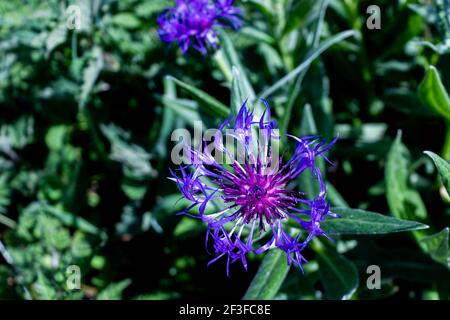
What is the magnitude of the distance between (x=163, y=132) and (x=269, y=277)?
1.40m

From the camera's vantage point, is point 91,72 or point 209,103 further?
point 91,72

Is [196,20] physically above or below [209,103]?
above

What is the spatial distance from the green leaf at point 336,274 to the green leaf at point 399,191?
39 centimetres

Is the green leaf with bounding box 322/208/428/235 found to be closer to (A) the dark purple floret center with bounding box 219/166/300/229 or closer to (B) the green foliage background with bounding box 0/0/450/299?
(A) the dark purple floret center with bounding box 219/166/300/229

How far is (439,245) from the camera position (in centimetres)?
238

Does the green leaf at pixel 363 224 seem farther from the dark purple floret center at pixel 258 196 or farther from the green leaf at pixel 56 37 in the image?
the green leaf at pixel 56 37

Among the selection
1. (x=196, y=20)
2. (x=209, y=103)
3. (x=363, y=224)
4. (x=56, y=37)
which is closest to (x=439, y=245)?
(x=363, y=224)

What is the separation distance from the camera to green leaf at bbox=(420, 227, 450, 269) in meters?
2.31

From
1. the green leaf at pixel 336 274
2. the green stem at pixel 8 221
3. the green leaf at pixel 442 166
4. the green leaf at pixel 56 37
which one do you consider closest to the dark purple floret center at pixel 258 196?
the green leaf at pixel 442 166

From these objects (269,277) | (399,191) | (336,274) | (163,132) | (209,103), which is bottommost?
(336,274)

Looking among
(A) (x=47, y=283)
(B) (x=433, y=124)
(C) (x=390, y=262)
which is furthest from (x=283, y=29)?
(A) (x=47, y=283)

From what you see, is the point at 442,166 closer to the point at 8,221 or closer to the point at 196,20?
the point at 196,20
